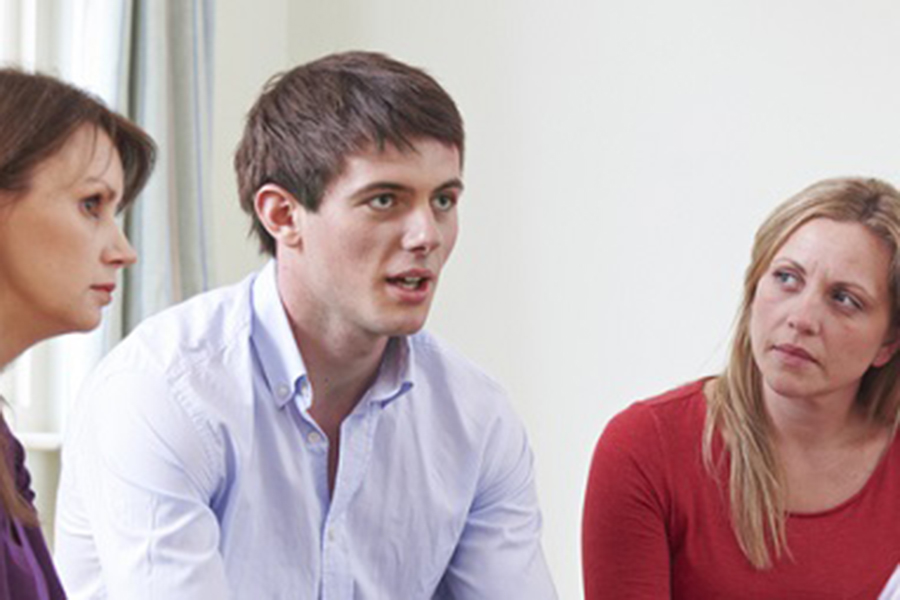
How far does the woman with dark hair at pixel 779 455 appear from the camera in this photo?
2.07 m

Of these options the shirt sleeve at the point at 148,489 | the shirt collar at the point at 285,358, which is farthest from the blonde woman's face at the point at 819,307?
the shirt sleeve at the point at 148,489

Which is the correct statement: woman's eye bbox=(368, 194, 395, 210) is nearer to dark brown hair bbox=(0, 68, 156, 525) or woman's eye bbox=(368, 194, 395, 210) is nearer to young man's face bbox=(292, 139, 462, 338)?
young man's face bbox=(292, 139, 462, 338)

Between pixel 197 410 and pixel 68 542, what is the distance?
27 centimetres

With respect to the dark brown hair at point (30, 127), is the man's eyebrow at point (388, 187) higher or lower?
lower

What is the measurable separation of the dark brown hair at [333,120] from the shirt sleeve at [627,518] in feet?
1.94

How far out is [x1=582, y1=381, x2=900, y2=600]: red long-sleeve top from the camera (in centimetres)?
207

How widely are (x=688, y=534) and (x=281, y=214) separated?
2.56 ft

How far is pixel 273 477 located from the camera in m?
1.74

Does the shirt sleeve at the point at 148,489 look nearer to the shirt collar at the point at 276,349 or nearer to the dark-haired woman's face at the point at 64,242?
the shirt collar at the point at 276,349

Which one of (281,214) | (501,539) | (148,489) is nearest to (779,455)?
(501,539)

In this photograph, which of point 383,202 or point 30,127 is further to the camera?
point 383,202

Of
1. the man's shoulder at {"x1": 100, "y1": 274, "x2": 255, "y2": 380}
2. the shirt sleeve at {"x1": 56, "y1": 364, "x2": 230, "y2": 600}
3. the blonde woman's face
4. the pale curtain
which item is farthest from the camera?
the pale curtain

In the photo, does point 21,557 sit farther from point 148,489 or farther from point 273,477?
point 273,477

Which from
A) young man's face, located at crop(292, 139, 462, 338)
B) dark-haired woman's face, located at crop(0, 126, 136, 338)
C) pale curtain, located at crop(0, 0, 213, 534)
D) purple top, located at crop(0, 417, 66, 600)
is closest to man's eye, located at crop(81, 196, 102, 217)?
dark-haired woman's face, located at crop(0, 126, 136, 338)
